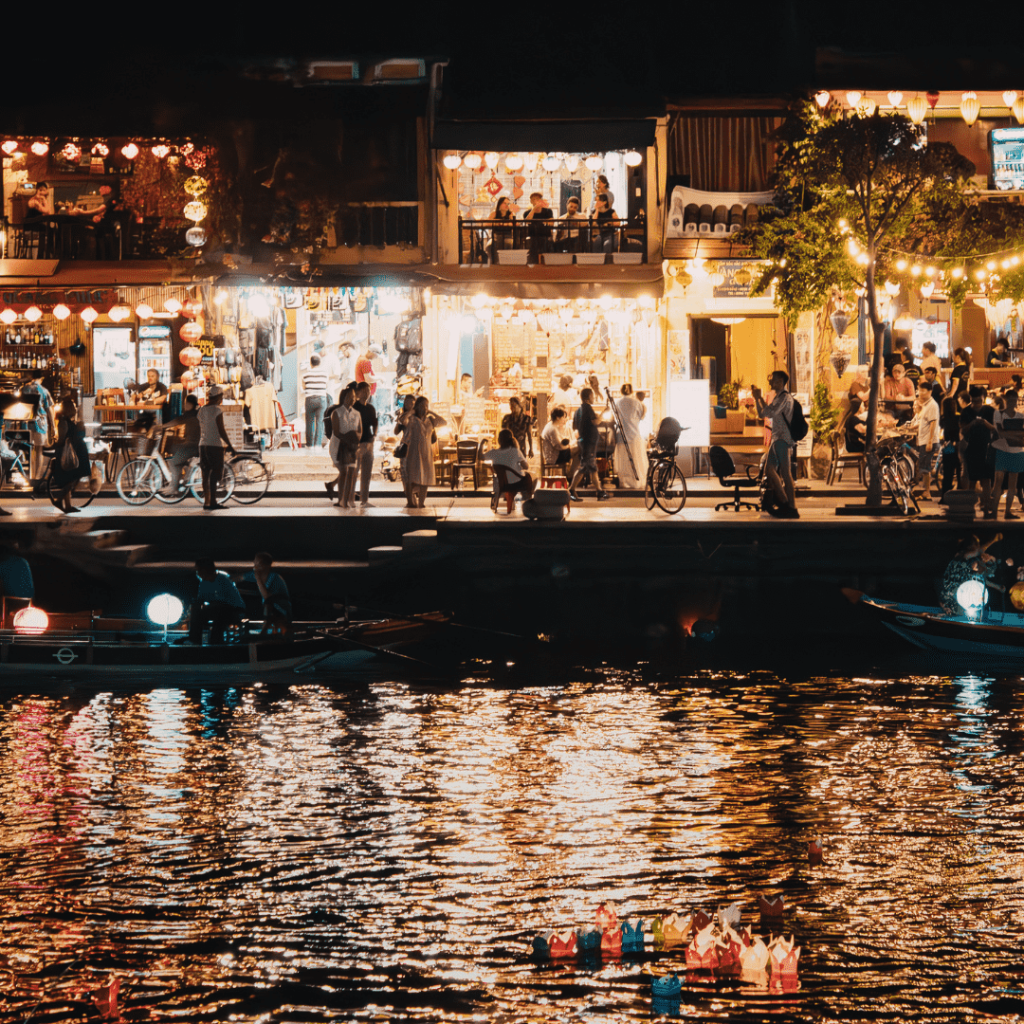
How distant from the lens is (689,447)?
28.5 meters

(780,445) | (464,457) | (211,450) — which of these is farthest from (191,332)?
(780,445)

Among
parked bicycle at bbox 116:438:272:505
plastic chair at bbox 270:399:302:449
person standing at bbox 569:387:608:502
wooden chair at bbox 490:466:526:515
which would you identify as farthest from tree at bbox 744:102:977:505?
plastic chair at bbox 270:399:302:449

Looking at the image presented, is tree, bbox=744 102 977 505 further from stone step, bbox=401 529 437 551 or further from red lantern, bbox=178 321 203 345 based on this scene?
red lantern, bbox=178 321 203 345

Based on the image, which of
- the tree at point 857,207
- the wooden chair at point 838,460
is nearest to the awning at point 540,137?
the tree at point 857,207

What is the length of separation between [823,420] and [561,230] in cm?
632

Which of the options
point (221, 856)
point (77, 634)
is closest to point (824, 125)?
point (77, 634)

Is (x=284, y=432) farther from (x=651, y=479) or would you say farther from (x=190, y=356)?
(x=651, y=479)

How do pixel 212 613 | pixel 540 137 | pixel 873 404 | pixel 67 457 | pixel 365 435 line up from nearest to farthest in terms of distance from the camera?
pixel 212 613 < pixel 67 457 < pixel 873 404 < pixel 365 435 < pixel 540 137

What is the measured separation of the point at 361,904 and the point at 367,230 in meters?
21.8

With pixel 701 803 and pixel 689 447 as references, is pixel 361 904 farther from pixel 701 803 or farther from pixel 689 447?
pixel 689 447

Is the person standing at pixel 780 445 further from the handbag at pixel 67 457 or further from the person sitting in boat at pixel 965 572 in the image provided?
the handbag at pixel 67 457

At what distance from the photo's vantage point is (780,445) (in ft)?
70.5

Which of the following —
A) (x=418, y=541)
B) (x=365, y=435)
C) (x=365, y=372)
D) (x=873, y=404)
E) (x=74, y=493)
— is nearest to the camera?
(x=418, y=541)

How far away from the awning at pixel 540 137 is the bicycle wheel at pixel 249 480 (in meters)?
7.82
